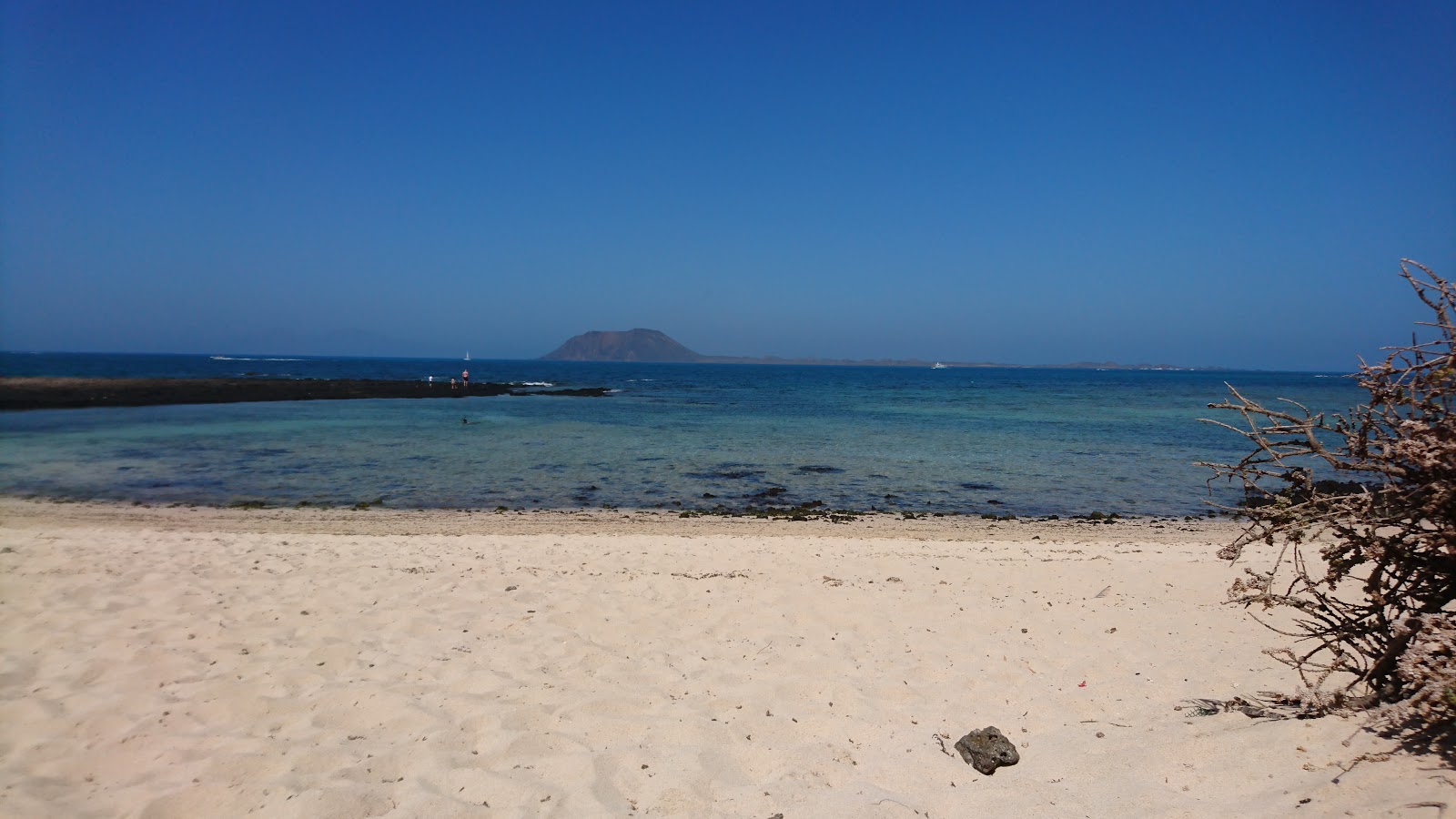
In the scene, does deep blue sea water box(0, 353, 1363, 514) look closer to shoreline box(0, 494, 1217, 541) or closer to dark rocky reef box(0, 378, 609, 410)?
shoreline box(0, 494, 1217, 541)

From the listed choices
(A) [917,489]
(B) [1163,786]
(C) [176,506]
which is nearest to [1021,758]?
(B) [1163,786]

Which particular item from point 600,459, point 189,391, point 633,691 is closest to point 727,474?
point 600,459

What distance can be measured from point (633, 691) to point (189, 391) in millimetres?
46722

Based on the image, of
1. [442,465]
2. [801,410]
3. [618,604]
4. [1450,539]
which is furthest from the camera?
[801,410]

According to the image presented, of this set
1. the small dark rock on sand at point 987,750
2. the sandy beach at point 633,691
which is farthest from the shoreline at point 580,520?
the small dark rock on sand at point 987,750

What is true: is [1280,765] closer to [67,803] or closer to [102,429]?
[67,803]

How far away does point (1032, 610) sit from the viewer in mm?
6633

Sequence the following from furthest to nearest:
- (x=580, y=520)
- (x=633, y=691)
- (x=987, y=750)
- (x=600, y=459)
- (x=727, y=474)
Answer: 1. (x=600, y=459)
2. (x=727, y=474)
3. (x=580, y=520)
4. (x=633, y=691)
5. (x=987, y=750)

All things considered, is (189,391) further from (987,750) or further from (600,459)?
(987,750)

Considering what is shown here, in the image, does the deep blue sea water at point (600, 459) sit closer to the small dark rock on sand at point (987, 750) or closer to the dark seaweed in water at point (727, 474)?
the dark seaweed in water at point (727, 474)

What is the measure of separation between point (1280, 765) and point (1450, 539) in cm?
120

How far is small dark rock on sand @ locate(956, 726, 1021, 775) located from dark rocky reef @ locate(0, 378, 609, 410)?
41.1 metres

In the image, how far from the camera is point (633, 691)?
4730 millimetres

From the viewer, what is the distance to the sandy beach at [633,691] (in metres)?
3.44
